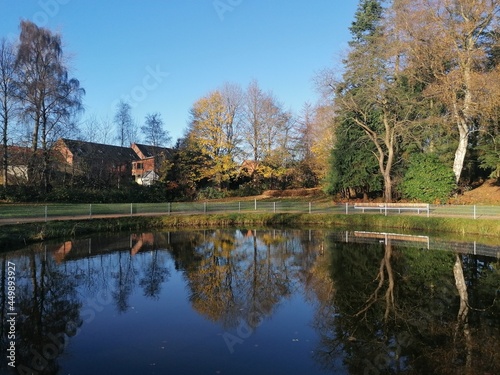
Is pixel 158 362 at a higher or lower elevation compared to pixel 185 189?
lower

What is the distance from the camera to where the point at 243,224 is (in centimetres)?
2461

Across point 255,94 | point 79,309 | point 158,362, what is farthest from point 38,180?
point 158,362

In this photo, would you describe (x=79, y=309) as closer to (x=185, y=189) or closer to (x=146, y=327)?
(x=146, y=327)

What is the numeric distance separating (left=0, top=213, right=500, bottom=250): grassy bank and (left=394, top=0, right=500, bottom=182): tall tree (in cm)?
943

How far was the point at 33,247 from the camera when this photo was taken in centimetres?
1473

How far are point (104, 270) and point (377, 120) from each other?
24.8 m

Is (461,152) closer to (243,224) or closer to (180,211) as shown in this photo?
(243,224)

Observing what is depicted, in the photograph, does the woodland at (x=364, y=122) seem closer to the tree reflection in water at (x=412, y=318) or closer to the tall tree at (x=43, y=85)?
the tall tree at (x=43, y=85)

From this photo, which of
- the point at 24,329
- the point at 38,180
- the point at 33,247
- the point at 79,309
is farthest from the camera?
the point at 38,180

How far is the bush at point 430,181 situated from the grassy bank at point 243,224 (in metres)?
5.64

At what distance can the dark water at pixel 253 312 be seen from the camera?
18.0 feet

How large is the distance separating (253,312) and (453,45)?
2465 cm

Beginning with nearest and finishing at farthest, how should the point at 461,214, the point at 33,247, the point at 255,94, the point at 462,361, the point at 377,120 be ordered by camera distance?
the point at 462,361 < the point at 33,247 < the point at 461,214 < the point at 377,120 < the point at 255,94

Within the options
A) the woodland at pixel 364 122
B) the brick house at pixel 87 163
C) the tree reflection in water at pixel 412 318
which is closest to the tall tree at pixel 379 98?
the woodland at pixel 364 122
